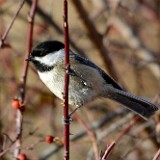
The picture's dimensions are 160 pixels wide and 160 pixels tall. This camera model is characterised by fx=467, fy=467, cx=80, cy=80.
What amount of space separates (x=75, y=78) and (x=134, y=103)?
347 millimetres

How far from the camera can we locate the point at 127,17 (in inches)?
160

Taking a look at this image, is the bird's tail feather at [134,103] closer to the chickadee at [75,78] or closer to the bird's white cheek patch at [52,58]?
the chickadee at [75,78]

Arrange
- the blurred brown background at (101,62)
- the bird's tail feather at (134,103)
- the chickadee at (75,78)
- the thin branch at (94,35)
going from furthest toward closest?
the blurred brown background at (101,62)
the thin branch at (94,35)
the bird's tail feather at (134,103)
the chickadee at (75,78)

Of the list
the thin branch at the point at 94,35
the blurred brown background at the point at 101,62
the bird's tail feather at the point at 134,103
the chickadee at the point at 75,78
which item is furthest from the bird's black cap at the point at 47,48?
the thin branch at the point at 94,35

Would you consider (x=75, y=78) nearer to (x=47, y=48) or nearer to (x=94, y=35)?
(x=47, y=48)

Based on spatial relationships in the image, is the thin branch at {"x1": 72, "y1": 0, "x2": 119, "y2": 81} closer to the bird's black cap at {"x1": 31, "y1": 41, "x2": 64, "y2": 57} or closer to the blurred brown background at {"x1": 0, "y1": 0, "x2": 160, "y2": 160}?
the blurred brown background at {"x1": 0, "y1": 0, "x2": 160, "y2": 160}

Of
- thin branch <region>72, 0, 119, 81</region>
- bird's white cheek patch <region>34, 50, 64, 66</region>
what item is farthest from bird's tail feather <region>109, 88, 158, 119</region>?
thin branch <region>72, 0, 119, 81</region>

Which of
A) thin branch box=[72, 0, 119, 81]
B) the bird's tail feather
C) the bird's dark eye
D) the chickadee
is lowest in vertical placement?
the bird's tail feather

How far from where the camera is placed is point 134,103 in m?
2.28

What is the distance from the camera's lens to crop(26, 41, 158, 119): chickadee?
7.02 ft

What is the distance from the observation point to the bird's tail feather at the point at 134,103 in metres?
2.24

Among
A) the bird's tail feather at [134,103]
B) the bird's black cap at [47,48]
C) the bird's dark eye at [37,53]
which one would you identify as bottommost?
the bird's tail feather at [134,103]

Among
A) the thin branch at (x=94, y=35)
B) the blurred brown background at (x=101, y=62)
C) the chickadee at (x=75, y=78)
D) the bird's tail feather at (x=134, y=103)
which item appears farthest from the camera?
the blurred brown background at (x=101, y=62)

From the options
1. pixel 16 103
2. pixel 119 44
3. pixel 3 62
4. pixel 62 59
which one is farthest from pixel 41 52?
pixel 119 44
